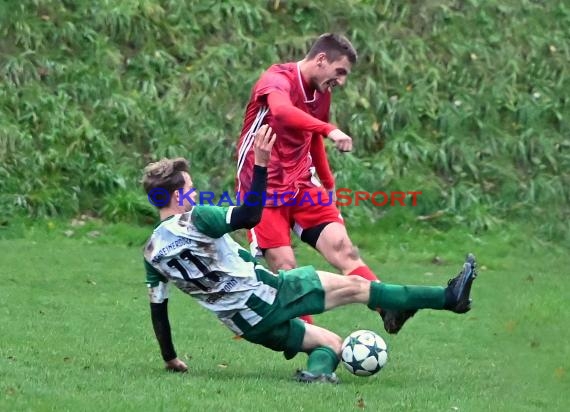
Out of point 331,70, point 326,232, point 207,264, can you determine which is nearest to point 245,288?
point 207,264

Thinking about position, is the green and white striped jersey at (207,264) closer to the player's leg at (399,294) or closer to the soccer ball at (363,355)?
the player's leg at (399,294)

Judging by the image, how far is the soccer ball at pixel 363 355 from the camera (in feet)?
23.8

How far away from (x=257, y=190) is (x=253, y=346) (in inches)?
93.8

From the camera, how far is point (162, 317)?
730 cm

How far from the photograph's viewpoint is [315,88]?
8.56 meters

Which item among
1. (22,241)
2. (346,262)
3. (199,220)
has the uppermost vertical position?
(199,220)

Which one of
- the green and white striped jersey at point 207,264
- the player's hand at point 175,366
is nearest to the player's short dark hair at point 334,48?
the green and white striped jersey at point 207,264

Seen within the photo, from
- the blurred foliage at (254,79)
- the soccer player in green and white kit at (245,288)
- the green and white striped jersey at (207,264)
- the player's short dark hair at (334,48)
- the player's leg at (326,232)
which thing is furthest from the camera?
the blurred foliage at (254,79)

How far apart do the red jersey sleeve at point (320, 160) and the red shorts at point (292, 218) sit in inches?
13.6

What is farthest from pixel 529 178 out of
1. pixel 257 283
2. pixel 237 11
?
pixel 257 283

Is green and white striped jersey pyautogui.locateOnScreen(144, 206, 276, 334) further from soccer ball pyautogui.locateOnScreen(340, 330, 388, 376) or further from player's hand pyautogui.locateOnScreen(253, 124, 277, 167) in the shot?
soccer ball pyautogui.locateOnScreen(340, 330, 388, 376)

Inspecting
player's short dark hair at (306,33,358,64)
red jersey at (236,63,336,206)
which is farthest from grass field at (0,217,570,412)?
player's short dark hair at (306,33,358,64)

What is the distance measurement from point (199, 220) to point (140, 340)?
7.09ft

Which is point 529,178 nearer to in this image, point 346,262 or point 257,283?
point 346,262
